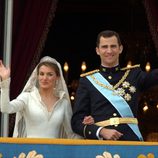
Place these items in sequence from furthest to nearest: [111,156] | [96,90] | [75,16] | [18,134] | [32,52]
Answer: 1. [75,16]
2. [32,52]
3. [18,134]
4. [96,90]
5. [111,156]

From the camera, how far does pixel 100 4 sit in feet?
28.0

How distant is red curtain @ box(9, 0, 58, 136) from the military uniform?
240cm

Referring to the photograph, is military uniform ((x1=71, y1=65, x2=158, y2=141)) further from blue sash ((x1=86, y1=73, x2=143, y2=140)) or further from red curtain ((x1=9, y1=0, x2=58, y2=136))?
red curtain ((x1=9, y1=0, x2=58, y2=136))

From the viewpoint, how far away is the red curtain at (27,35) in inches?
242

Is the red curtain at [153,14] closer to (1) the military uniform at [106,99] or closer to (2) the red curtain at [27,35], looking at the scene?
(2) the red curtain at [27,35]

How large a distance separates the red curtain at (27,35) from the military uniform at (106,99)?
2.40 metres

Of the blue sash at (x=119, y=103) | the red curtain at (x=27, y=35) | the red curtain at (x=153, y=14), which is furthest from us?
the red curtain at (x=153, y=14)

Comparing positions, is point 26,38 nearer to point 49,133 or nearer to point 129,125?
point 49,133

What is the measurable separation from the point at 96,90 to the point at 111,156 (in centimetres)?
48

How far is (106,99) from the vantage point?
145 inches

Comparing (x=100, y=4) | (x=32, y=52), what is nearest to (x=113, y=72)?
(x=32, y=52)

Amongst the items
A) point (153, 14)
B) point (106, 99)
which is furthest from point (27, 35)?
point (106, 99)

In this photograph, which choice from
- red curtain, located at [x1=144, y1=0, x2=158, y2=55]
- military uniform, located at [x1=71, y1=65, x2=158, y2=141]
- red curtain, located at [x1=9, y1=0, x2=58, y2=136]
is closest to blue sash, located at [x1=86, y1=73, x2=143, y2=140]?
military uniform, located at [x1=71, y1=65, x2=158, y2=141]

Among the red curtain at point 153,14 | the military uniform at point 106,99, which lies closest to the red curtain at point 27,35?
the red curtain at point 153,14
